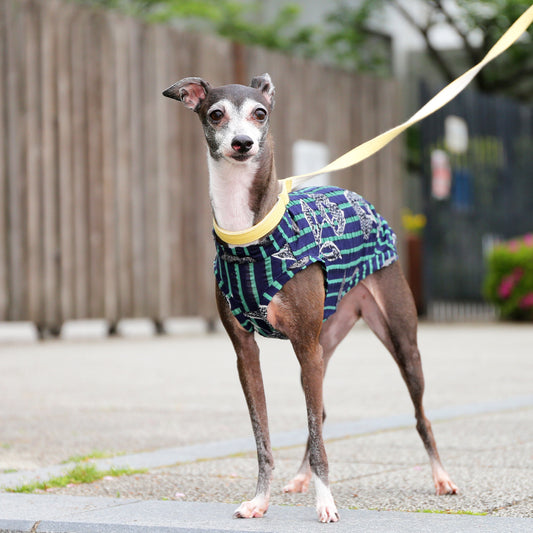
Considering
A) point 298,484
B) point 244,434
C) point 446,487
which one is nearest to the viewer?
point 446,487

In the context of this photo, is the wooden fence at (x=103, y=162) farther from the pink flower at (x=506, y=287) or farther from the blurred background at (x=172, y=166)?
the pink flower at (x=506, y=287)

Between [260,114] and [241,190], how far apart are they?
31cm

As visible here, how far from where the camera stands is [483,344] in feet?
50.2

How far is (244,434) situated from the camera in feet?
21.9

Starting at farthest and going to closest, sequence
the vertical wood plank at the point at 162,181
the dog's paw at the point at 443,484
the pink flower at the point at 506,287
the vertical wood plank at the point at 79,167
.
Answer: the pink flower at the point at 506,287
the vertical wood plank at the point at 162,181
the vertical wood plank at the point at 79,167
the dog's paw at the point at 443,484

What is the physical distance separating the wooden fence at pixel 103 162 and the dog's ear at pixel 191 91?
34.8ft

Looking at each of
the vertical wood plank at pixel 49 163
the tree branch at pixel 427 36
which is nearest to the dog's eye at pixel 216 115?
the vertical wood plank at pixel 49 163

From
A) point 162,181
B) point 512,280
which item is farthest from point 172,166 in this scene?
point 512,280

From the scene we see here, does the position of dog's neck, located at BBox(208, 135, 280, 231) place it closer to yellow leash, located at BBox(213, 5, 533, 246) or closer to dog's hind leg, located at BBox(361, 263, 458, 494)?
yellow leash, located at BBox(213, 5, 533, 246)

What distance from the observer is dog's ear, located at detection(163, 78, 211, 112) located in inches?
169

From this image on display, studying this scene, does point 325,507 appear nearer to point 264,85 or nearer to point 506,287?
point 264,85

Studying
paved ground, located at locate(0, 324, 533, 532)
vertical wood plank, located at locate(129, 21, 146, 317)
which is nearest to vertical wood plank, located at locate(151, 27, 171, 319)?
vertical wood plank, located at locate(129, 21, 146, 317)

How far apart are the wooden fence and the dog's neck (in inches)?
420

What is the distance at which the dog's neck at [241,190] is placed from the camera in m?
A: 4.25
